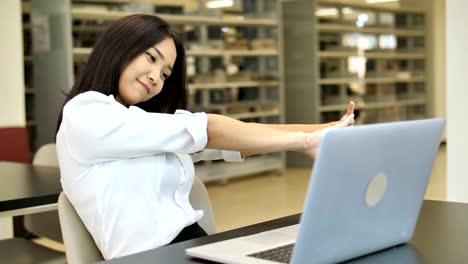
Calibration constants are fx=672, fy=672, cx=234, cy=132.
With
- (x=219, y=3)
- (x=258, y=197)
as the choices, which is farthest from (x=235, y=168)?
(x=219, y=3)

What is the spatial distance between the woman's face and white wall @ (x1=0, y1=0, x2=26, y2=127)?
3.59m

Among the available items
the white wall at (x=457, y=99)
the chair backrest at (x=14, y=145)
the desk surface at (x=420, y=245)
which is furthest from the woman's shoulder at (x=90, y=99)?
the chair backrest at (x=14, y=145)

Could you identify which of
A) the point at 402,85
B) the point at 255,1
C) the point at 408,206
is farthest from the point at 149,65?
the point at 402,85

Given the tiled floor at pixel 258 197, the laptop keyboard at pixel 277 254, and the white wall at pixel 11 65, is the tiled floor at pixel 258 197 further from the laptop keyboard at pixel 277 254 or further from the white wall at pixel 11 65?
the laptop keyboard at pixel 277 254

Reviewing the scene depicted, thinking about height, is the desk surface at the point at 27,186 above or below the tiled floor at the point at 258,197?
above

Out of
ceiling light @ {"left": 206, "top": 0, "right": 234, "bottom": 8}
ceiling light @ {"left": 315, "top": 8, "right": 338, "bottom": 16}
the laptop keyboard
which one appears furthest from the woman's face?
ceiling light @ {"left": 315, "top": 8, "right": 338, "bottom": 16}

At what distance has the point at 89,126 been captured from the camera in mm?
1414

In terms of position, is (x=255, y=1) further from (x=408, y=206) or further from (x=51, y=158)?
(x=408, y=206)

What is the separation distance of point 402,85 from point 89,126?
8.94 m

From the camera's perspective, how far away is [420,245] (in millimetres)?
1252

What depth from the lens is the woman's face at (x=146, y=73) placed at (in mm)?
1554

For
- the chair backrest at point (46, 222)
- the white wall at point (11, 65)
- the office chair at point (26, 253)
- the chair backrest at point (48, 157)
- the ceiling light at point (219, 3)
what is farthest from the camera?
the ceiling light at point (219, 3)

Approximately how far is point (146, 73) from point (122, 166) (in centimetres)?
24

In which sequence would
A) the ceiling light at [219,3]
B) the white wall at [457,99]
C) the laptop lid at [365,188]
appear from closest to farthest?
the laptop lid at [365,188], the white wall at [457,99], the ceiling light at [219,3]
